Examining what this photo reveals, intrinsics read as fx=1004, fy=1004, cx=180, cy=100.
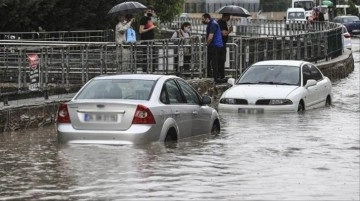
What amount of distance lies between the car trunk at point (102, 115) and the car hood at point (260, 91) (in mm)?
7669

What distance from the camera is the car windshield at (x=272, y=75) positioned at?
23.5 meters

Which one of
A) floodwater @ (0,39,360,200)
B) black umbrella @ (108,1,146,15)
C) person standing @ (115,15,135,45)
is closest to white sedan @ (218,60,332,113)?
floodwater @ (0,39,360,200)

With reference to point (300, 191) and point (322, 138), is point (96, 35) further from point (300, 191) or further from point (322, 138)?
point (300, 191)

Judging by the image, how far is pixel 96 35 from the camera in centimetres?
4538

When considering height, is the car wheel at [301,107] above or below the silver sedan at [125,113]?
below

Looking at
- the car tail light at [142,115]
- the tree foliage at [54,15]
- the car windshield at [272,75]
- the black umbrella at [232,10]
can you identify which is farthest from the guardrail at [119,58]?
the tree foliage at [54,15]

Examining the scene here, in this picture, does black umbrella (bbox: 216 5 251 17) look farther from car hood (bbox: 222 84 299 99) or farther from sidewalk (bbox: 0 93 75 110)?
sidewalk (bbox: 0 93 75 110)

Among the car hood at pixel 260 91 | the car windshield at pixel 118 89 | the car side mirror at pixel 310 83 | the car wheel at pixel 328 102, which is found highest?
the car windshield at pixel 118 89

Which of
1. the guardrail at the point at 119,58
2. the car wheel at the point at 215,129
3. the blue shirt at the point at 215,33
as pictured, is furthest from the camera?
the blue shirt at the point at 215,33

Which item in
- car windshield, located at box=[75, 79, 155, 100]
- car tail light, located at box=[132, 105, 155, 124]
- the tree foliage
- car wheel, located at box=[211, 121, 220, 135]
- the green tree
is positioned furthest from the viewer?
the green tree

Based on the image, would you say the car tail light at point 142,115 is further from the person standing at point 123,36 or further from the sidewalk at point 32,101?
the person standing at point 123,36

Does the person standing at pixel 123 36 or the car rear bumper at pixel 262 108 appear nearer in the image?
the car rear bumper at pixel 262 108

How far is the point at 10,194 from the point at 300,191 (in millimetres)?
3326

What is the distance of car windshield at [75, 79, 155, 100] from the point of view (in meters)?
15.5
